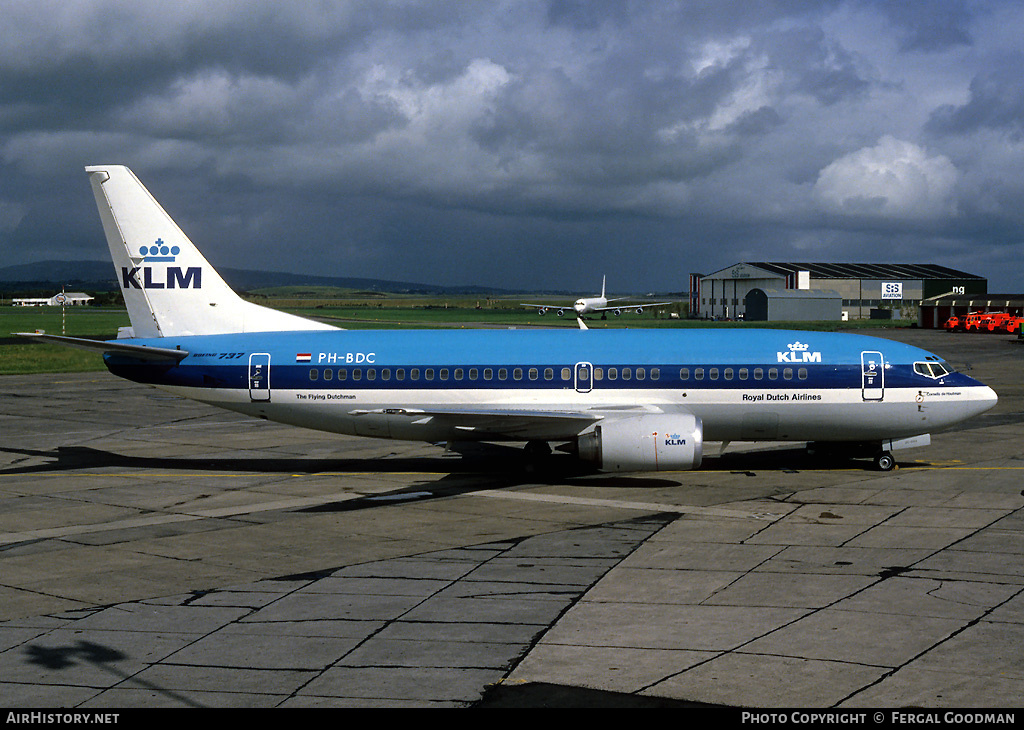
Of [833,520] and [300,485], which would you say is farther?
[300,485]

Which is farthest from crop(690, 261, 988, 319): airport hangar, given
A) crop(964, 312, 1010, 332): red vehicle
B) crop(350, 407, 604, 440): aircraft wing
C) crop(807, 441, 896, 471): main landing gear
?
crop(350, 407, 604, 440): aircraft wing

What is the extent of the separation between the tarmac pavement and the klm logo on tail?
591 cm

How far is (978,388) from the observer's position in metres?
28.6

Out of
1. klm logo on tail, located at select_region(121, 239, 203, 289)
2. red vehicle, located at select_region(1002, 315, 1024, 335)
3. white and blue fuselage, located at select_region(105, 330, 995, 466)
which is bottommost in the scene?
white and blue fuselage, located at select_region(105, 330, 995, 466)

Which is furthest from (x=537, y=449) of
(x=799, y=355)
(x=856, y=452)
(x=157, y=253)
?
(x=157, y=253)

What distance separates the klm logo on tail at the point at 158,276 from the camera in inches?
1192

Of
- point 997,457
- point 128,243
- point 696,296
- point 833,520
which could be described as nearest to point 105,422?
point 128,243

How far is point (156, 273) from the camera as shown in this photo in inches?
1192

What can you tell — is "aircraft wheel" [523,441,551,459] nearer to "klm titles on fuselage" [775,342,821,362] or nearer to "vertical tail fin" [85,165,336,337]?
"klm titles on fuselage" [775,342,821,362]

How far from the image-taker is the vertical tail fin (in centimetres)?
3014

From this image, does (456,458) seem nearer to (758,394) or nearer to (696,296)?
(758,394)

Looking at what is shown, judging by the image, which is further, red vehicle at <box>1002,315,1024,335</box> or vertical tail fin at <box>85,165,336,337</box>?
red vehicle at <box>1002,315,1024,335</box>

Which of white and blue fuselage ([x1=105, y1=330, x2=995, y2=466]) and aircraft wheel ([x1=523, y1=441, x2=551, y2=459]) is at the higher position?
white and blue fuselage ([x1=105, y1=330, x2=995, y2=466])
